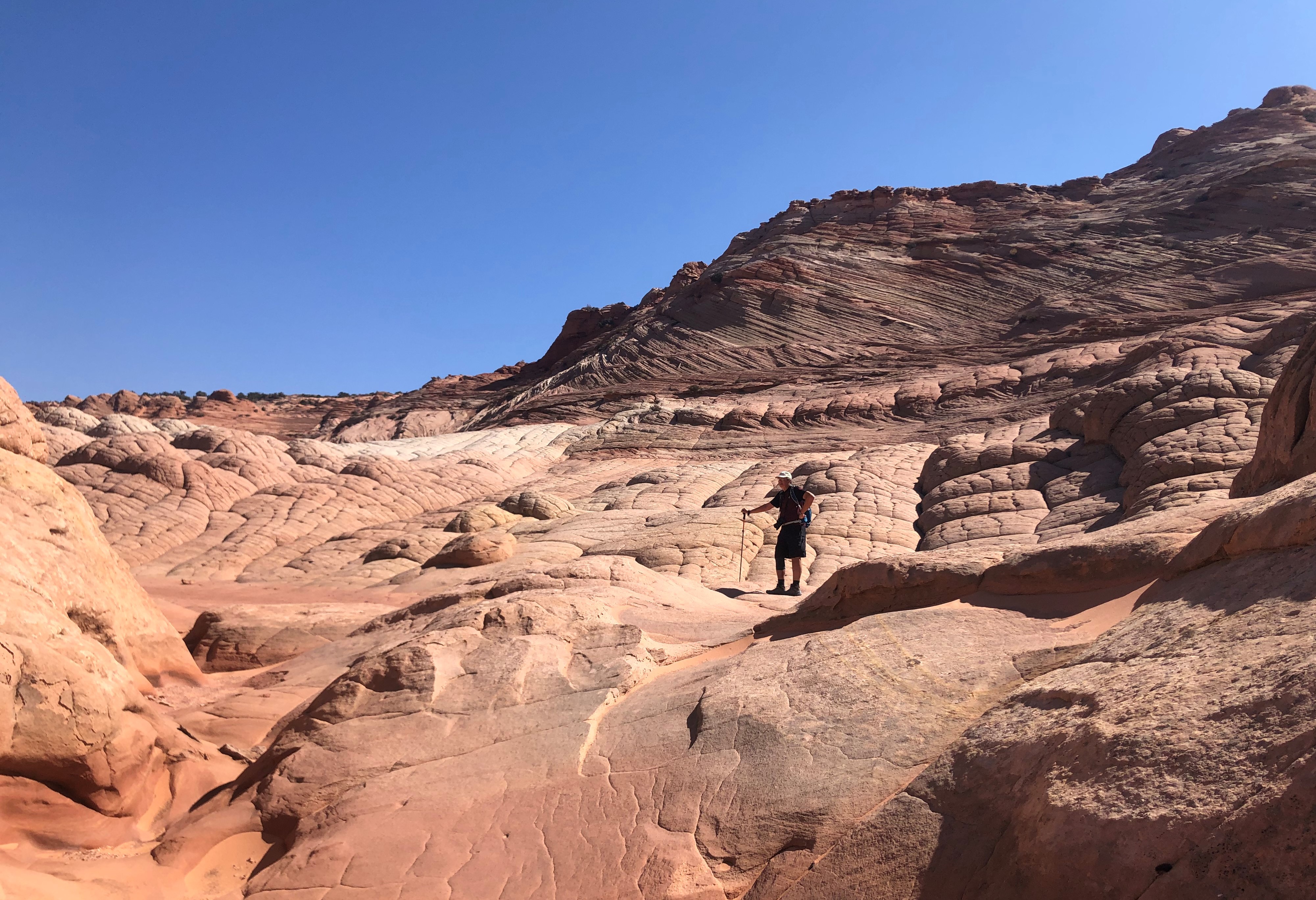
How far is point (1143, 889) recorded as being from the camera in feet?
6.49

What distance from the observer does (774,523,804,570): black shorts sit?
8.84 metres

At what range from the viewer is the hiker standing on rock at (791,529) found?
29.0 ft

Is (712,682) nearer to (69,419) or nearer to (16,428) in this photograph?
(16,428)

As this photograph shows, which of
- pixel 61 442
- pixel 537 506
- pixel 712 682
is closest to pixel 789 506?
pixel 712 682

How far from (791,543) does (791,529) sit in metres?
0.14

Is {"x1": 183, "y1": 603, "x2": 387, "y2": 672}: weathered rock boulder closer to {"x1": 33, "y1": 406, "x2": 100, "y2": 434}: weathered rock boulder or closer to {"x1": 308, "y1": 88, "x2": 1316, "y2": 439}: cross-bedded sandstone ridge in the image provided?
{"x1": 33, "y1": 406, "x2": 100, "y2": 434}: weathered rock boulder

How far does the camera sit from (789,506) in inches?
350

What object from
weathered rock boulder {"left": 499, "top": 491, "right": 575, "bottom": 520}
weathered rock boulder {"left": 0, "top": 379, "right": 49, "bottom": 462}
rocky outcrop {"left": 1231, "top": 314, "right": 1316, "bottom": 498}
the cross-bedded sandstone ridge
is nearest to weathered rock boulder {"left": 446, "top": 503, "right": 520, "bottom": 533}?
weathered rock boulder {"left": 499, "top": 491, "right": 575, "bottom": 520}

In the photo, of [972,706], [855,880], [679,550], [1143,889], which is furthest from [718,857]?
[679,550]

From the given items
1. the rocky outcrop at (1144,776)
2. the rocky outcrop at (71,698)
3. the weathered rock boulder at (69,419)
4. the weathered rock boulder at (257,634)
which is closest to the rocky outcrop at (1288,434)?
the rocky outcrop at (1144,776)

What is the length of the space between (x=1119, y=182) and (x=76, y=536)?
5501 centimetres

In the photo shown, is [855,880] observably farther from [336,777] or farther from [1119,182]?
[1119,182]

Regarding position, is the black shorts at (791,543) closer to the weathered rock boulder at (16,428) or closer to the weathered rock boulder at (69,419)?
the weathered rock boulder at (16,428)

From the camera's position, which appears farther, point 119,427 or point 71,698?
point 119,427
